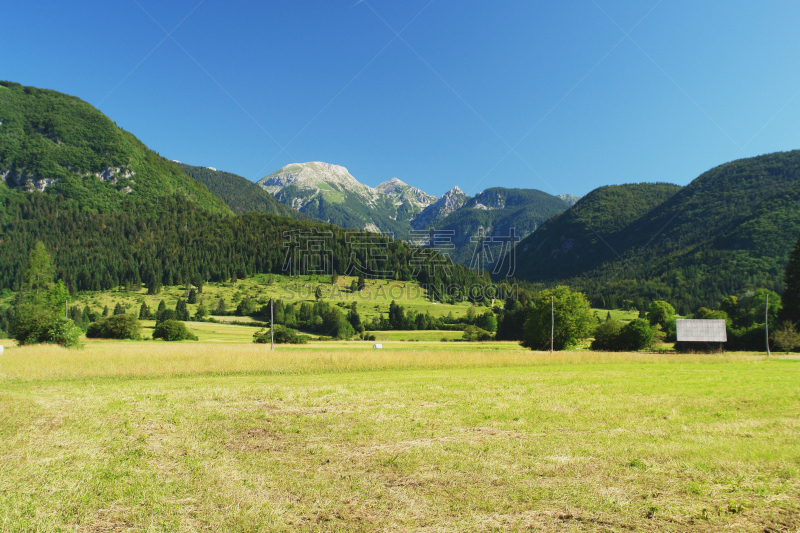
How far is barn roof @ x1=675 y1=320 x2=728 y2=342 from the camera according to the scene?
62.9 meters

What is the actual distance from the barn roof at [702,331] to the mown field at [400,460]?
52.4 m

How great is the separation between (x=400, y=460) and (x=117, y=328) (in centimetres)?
8456

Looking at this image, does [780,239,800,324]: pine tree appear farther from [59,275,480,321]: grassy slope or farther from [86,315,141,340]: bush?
[86,315,141,340]: bush

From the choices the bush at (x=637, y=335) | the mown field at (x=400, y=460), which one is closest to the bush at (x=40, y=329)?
the mown field at (x=400, y=460)

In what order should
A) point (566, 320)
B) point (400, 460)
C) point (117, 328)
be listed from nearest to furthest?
1. point (400, 460)
2. point (566, 320)
3. point (117, 328)

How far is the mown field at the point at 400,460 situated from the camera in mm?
6336

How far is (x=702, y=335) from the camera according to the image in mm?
63125

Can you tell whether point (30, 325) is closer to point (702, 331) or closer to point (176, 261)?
point (702, 331)

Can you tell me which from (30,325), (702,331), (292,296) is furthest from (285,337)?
(292,296)

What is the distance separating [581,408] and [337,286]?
5446 inches

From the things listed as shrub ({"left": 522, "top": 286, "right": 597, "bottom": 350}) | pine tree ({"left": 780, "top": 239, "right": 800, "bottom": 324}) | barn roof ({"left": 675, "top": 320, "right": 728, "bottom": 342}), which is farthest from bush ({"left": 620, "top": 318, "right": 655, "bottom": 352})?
pine tree ({"left": 780, "top": 239, "right": 800, "bottom": 324})

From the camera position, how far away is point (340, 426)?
41.4 feet

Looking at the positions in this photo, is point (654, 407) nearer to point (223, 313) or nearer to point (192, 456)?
point (192, 456)

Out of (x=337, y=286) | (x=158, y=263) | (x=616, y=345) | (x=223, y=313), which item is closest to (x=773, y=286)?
(x=616, y=345)
